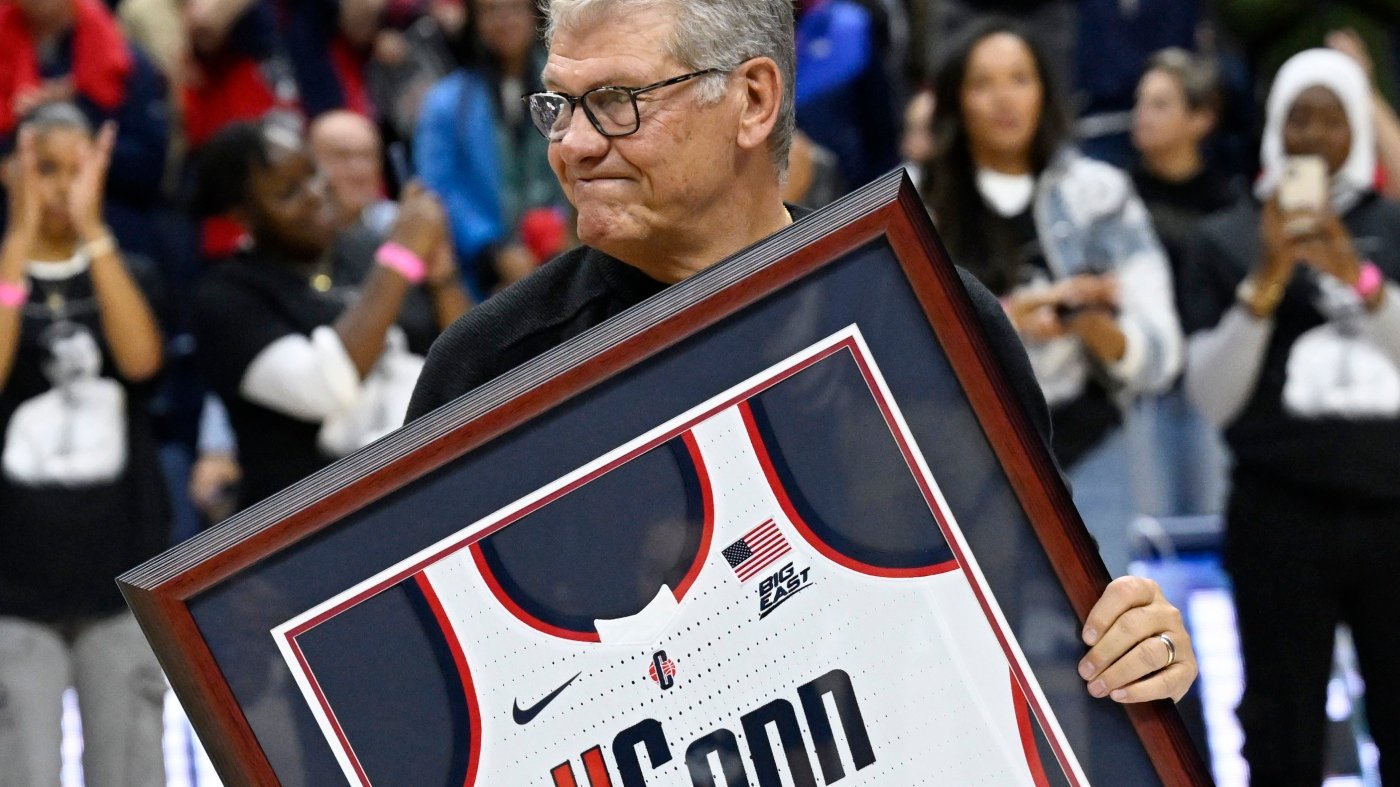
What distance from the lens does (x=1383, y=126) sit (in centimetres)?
489

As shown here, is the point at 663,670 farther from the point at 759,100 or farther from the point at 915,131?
the point at 915,131

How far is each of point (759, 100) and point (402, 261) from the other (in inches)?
93.9

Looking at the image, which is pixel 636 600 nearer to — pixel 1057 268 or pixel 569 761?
pixel 569 761

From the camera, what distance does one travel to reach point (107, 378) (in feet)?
Answer: 12.7

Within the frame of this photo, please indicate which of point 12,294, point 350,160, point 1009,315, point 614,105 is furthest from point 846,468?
point 350,160

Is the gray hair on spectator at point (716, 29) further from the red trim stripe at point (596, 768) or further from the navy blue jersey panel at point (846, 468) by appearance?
the red trim stripe at point (596, 768)

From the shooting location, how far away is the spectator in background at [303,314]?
12.7ft

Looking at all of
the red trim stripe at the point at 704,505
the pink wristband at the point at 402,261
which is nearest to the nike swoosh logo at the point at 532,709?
the red trim stripe at the point at 704,505

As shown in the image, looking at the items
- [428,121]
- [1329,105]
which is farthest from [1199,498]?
[428,121]

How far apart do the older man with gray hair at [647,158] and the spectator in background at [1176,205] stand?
10.9ft

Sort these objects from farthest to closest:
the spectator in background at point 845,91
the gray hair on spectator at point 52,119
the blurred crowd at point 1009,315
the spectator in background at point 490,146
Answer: the spectator in background at point 845,91, the spectator in background at point 490,146, the gray hair on spectator at point 52,119, the blurred crowd at point 1009,315

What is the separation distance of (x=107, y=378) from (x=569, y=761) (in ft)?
8.95

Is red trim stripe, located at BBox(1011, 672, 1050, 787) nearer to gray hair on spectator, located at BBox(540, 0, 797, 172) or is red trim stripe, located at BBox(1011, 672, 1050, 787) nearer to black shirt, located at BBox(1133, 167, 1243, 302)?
gray hair on spectator, located at BBox(540, 0, 797, 172)

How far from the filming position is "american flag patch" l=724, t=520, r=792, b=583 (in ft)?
4.69
